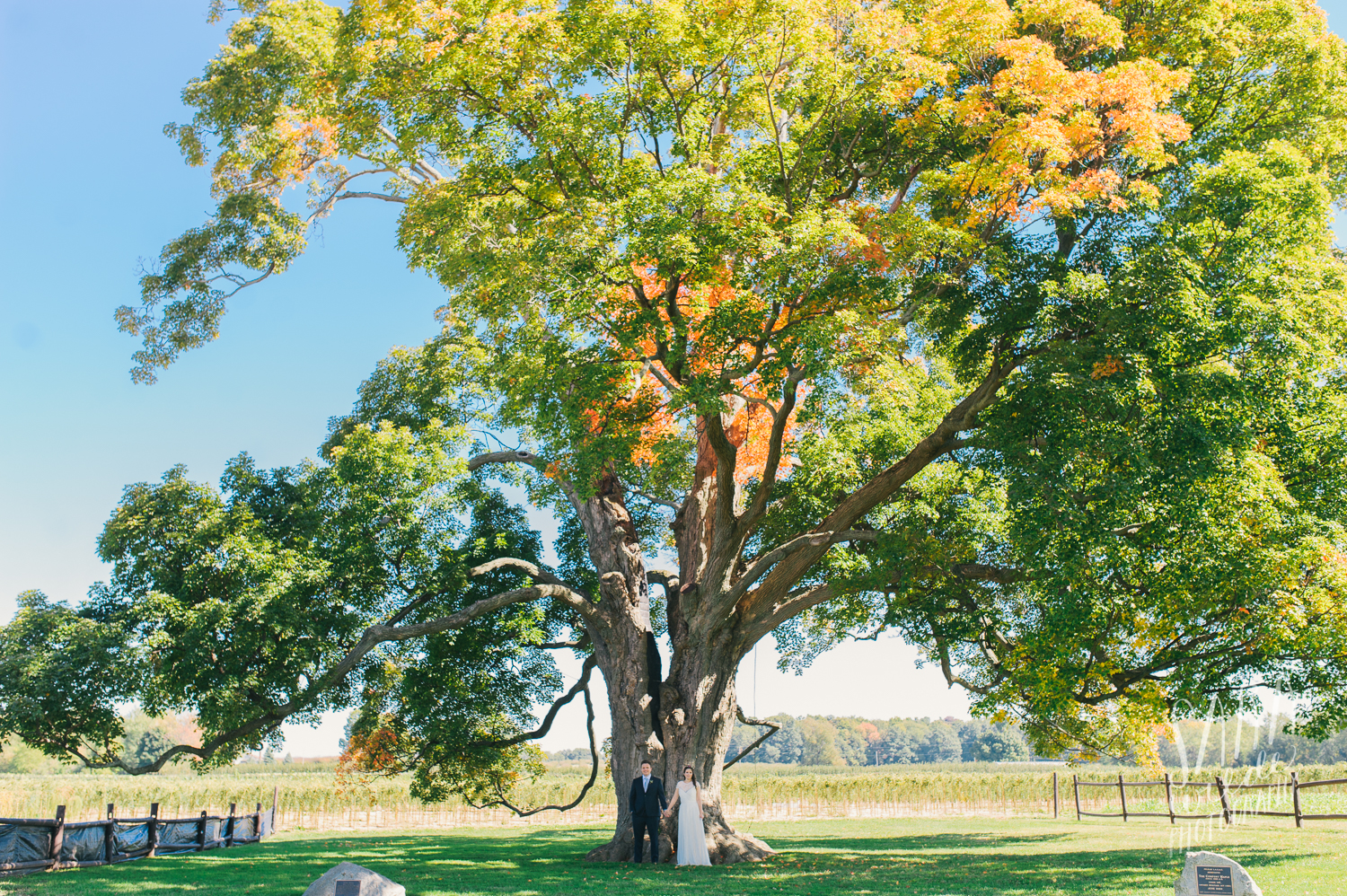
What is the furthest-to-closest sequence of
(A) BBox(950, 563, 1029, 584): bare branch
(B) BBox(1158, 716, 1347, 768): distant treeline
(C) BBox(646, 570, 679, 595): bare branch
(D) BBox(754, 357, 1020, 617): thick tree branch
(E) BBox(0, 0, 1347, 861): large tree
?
(B) BBox(1158, 716, 1347, 768): distant treeline, (C) BBox(646, 570, 679, 595): bare branch, (A) BBox(950, 563, 1029, 584): bare branch, (D) BBox(754, 357, 1020, 617): thick tree branch, (E) BBox(0, 0, 1347, 861): large tree

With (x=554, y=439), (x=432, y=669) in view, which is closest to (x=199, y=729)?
(x=432, y=669)

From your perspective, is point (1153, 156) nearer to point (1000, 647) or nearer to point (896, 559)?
point (896, 559)

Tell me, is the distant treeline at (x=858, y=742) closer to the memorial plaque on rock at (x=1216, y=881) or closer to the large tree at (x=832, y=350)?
the large tree at (x=832, y=350)

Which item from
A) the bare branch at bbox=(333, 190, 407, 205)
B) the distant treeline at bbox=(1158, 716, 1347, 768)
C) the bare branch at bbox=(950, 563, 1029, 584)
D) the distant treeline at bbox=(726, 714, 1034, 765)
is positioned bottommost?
the distant treeline at bbox=(726, 714, 1034, 765)

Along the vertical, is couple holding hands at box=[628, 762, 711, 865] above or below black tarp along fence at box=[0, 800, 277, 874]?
above

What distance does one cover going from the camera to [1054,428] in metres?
8.88

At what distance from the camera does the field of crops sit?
26.1 metres

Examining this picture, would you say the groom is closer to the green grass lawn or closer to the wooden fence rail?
the green grass lawn

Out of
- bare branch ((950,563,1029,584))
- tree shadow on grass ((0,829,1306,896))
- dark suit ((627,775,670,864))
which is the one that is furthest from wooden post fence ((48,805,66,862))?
bare branch ((950,563,1029,584))

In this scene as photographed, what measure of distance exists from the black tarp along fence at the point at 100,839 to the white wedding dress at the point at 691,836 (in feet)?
26.5

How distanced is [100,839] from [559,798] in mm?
19104

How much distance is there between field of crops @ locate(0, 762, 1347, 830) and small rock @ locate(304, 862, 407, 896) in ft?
67.2

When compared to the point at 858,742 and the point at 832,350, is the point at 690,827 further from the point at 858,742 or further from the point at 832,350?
the point at 858,742

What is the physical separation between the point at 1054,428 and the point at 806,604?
15.5ft
